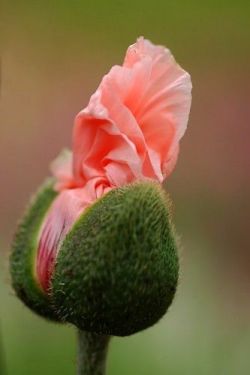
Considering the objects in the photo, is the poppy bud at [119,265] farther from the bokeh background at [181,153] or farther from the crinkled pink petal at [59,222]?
the bokeh background at [181,153]

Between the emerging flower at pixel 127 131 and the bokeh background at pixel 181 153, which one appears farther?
the bokeh background at pixel 181 153

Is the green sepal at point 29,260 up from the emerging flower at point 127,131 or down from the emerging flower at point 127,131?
down

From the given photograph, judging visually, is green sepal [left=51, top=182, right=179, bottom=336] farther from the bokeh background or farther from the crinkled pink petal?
the bokeh background

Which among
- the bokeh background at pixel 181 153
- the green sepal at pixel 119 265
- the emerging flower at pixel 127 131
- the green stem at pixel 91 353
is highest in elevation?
the bokeh background at pixel 181 153

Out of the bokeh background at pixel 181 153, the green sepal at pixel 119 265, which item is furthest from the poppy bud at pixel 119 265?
the bokeh background at pixel 181 153

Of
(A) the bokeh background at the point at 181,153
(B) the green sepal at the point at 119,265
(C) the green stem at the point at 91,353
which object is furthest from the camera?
(A) the bokeh background at the point at 181,153

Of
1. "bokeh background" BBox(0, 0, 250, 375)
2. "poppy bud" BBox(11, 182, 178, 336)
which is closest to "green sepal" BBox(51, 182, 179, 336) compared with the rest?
"poppy bud" BBox(11, 182, 178, 336)
